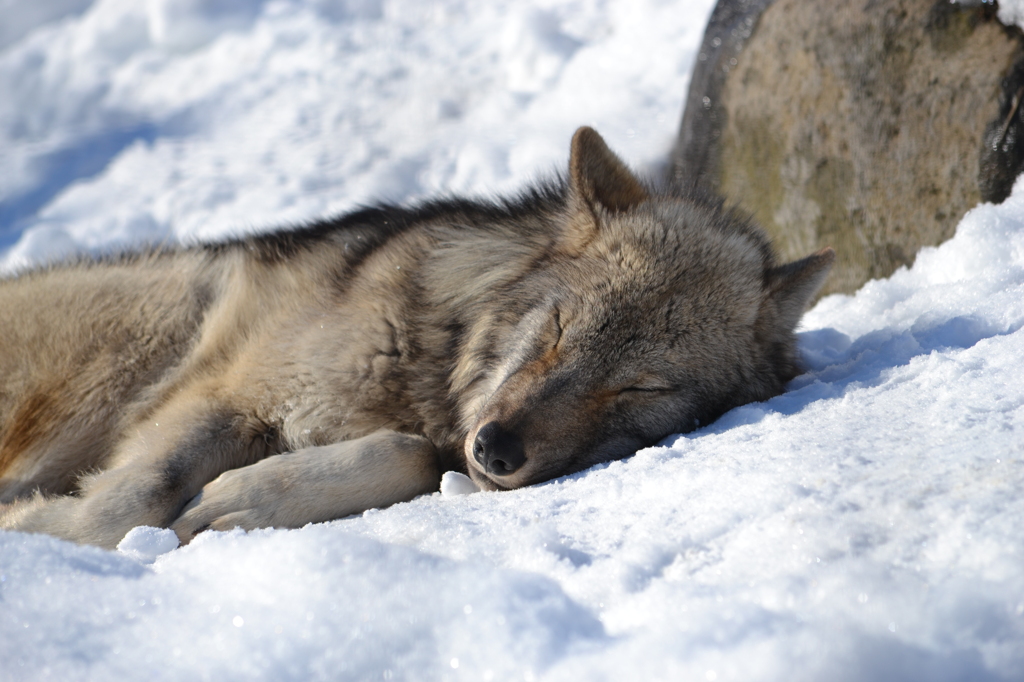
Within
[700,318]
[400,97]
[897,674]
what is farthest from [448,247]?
[400,97]

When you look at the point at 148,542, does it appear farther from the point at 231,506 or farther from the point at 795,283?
the point at 795,283

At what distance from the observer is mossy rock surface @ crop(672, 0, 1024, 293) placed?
374 cm

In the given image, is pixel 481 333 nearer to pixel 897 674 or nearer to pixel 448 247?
pixel 448 247

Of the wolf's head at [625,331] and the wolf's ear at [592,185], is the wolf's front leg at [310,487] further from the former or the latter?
the wolf's ear at [592,185]

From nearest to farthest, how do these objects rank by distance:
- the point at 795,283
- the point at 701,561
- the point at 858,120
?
the point at 701,561 → the point at 795,283 → the point at 858,120

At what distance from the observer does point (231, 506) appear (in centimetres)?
219

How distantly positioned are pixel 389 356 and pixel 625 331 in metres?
0.81

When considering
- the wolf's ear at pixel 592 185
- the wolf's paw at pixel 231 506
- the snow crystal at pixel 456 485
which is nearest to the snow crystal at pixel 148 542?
the wolf's paw at pixel 231 506

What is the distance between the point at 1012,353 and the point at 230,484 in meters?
2.20

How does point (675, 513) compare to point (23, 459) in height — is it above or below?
above

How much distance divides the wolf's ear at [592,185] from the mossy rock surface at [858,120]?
0.60 m

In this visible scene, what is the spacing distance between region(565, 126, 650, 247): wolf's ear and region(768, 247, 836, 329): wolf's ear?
55 cm

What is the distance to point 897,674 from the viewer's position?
3.54ft

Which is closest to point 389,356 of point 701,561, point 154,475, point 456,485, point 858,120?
point 456,485
